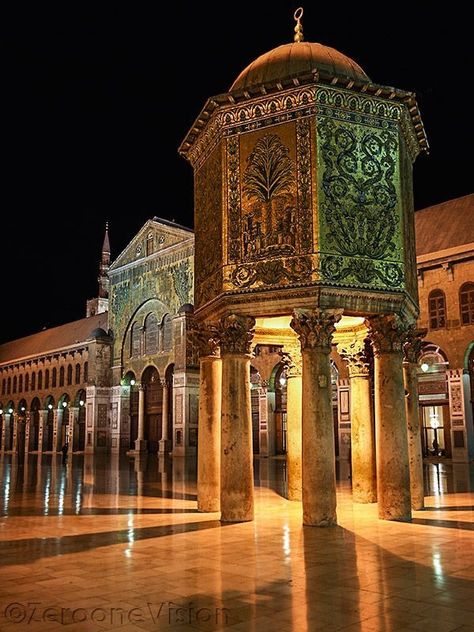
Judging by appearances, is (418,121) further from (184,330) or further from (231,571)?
(184,330)

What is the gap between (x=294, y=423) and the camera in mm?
14773

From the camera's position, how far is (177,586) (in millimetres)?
6770

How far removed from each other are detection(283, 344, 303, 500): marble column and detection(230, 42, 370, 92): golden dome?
613 cm

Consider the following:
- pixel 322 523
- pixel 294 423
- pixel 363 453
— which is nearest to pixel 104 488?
pixel 294 423

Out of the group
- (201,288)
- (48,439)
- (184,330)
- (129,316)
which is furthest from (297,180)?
(48,439)

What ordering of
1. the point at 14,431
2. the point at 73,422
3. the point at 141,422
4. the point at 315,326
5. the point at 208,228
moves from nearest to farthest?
the point at 315,326 < the point at 208,228 < the point at 141,422 < the point at 73,422 < the point at 14,431

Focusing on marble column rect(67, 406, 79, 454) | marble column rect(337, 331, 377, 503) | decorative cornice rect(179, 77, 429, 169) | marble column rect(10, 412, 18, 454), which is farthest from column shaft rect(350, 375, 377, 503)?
marble column rect(10, 412, 18, 454)

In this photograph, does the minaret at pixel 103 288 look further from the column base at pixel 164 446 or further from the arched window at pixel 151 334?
the column base at pixel 164 446

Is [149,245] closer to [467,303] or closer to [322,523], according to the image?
[467,303]

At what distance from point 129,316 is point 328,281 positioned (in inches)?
1669

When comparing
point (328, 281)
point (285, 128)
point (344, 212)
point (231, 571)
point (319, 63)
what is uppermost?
point (319, 63)

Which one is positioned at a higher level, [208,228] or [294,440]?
[208,228]

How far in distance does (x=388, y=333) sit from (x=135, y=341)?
41.4 meters

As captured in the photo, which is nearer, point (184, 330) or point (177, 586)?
point (177, 586)
